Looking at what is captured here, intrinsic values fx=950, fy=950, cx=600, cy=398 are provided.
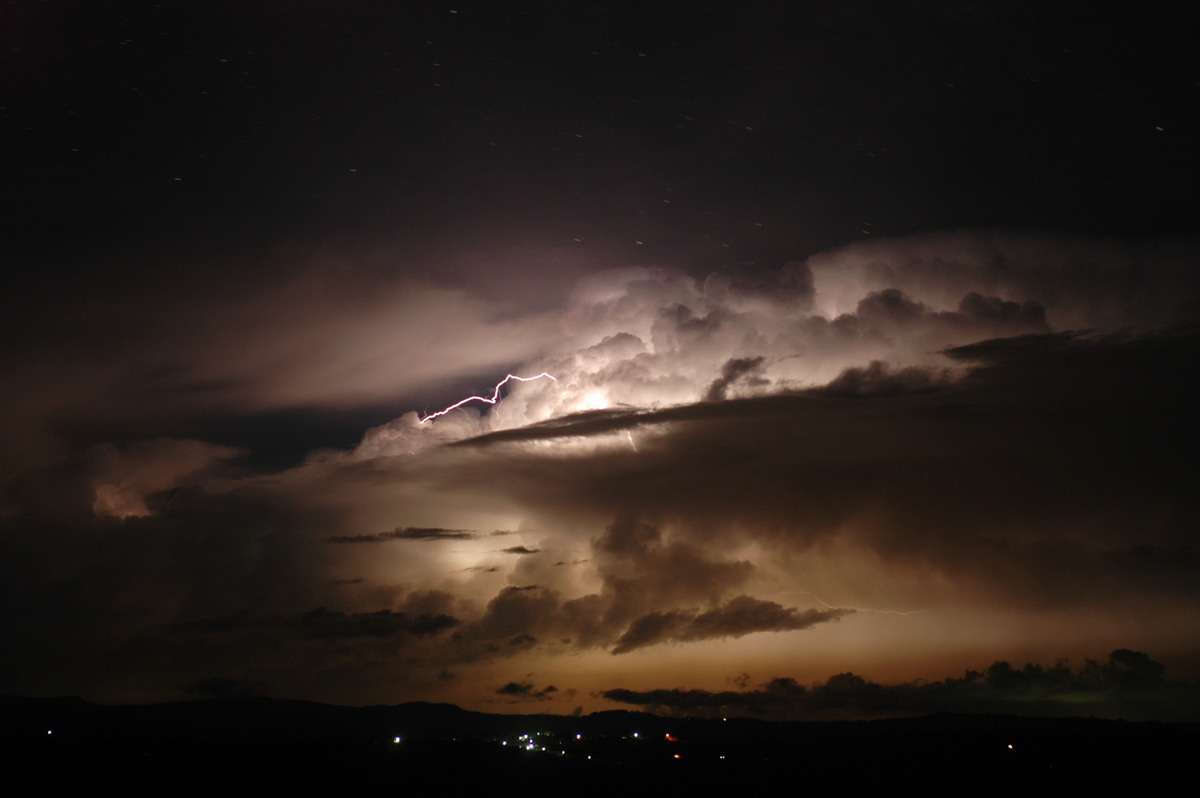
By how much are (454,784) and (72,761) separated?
1690 inches

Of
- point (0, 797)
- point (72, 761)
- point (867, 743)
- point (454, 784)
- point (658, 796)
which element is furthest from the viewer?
point (867, 743)

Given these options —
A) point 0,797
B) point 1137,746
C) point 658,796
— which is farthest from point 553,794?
point 1137,746

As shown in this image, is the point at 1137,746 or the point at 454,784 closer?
the point at 454,784

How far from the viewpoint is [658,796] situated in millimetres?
86625

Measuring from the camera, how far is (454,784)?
315 feet

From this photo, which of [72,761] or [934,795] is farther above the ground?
[72,761]

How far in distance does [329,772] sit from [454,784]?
1941 centimetres

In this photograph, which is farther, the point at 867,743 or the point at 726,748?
the point at 867,743

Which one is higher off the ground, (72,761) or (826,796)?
(72,761)

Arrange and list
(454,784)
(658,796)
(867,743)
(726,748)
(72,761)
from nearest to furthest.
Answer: (658,796), (454,784), (72,761), (726,748), (867,743)

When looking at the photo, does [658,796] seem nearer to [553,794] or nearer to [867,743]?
[553,794]

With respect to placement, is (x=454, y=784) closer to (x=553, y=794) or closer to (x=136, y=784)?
(x=553, y=794)

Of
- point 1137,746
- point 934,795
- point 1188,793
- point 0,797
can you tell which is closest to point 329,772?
point 0,797

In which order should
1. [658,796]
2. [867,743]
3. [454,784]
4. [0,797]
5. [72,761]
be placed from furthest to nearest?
[867,743] < [72,761] < [454,784] < [658,796] < [0,797]
